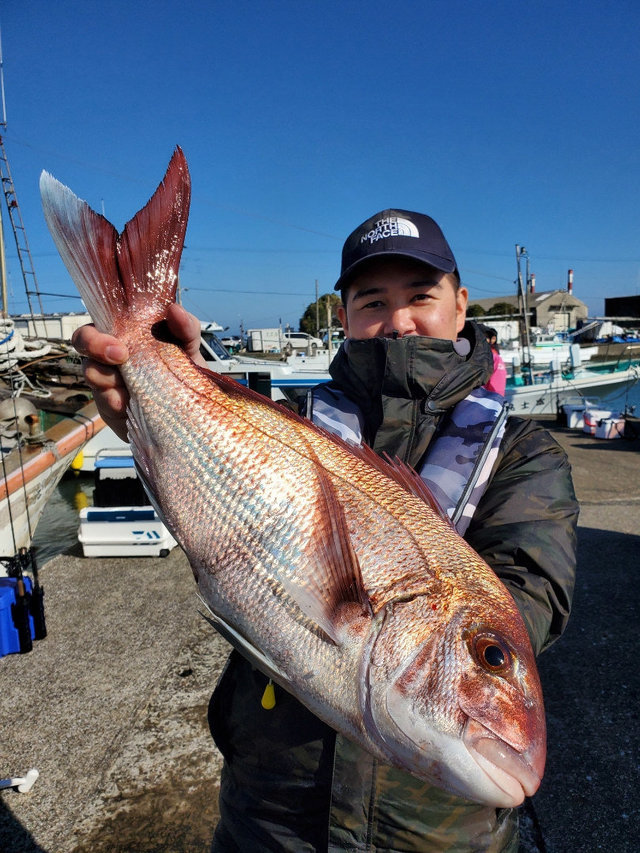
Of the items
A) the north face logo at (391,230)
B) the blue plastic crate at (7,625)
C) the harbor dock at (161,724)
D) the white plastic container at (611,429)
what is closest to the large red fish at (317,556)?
the north face logo at (391,230)

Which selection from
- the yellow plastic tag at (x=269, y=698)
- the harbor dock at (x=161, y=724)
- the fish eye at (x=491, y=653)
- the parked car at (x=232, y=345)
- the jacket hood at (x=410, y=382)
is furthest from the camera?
the parked car at (x=232, y=345)

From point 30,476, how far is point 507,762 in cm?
653

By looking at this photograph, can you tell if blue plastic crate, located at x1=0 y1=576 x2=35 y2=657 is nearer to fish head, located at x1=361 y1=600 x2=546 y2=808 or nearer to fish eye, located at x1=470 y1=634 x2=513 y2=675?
fish head, located at x1=361 y1=600 x2=546 y2=808

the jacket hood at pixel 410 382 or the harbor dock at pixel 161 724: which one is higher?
the jacket hood at pixel 410 382

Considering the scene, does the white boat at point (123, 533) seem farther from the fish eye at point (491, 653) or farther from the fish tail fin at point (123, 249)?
the fish eye at point (491, 653)

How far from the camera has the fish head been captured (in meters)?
1.05

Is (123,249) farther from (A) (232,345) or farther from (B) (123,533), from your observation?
(A) (232,345)

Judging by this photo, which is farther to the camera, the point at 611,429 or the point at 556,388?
the point at 556,388

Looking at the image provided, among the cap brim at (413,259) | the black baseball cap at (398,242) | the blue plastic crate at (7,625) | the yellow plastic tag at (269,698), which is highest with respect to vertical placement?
the black baseball cap at (398,242)

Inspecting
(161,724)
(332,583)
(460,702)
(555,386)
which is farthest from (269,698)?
(555,386)

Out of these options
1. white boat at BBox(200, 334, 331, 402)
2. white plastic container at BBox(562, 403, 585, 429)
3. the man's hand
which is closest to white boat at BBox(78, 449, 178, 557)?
the man's hand

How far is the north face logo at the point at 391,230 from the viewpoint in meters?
1.85

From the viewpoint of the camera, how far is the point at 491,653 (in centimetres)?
116

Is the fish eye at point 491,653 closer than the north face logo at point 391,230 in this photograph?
Yes
